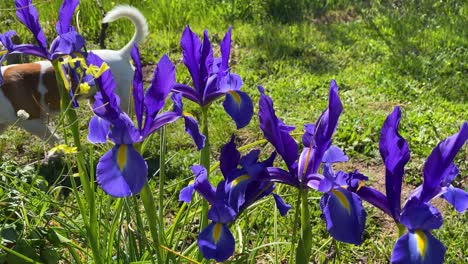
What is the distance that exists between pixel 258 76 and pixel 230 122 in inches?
34.7

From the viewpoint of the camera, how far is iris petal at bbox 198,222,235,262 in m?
1.23

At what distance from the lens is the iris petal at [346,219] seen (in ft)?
3.91

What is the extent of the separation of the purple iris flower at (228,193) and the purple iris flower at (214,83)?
0.17 m

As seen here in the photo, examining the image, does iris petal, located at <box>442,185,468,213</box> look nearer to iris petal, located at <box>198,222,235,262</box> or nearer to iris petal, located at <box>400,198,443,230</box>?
iris petal, located at <box>400,198,443,230</box>

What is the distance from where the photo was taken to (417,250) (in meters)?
1.15

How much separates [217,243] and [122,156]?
28cm

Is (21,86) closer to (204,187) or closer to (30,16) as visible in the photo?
(30,16)

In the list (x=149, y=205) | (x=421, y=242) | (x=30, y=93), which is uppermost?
(x=421, y=242)

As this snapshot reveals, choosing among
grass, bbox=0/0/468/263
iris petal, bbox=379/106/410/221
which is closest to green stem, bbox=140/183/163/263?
grass, bbox=0/0/468/263

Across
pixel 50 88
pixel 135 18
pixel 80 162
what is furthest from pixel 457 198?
pixel 50 88

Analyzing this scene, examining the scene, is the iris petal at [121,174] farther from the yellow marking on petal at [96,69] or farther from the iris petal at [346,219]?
the iris petal at [346,219]

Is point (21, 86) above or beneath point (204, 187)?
beneath

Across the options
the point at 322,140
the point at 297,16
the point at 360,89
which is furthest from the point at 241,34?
the point at 322,140

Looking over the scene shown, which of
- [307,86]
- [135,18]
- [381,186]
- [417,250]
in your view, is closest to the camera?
[417,250]
